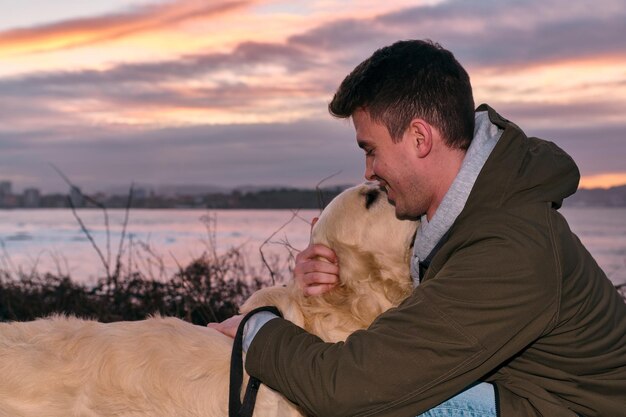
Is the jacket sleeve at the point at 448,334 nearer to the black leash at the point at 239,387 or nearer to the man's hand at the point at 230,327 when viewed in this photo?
the black leash at the point at 239,387

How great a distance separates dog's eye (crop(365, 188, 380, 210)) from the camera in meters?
3.47

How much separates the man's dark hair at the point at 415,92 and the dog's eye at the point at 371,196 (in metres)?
0.40

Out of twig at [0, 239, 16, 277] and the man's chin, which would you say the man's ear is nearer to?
the man's chin

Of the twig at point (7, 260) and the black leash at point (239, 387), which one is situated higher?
the black leash at point (239, 387)

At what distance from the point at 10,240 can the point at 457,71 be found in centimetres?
832

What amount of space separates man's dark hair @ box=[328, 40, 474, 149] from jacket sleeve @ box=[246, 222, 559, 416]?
594 mm

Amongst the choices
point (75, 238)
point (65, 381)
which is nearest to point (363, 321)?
point (65, 381)

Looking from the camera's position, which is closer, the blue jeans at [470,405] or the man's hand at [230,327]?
the blue jeans at [470,405]

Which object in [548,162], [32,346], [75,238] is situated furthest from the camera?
[75,238]

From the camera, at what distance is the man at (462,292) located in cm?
271

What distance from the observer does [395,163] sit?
321 cm

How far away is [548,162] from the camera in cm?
288

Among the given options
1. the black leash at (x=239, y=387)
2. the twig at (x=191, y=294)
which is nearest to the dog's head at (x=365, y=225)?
the black leash at (x=239, y=387)

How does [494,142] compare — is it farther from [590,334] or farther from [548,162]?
[590,334]
